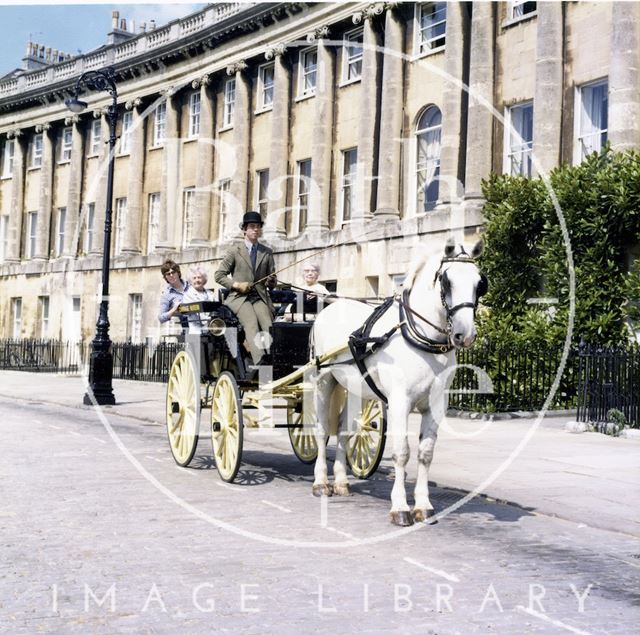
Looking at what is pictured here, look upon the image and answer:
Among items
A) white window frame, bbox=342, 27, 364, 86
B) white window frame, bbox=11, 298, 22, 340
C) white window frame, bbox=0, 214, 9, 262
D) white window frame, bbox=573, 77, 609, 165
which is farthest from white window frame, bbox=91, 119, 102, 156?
white window frame, bbox=573, 77, 609, 165

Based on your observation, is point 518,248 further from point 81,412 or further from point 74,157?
point 74,157

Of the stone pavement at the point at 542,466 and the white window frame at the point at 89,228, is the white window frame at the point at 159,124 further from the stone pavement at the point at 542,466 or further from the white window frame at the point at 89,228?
the stone pavement at the point at 542,466

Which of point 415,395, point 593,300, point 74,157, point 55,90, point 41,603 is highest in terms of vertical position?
point 55,90

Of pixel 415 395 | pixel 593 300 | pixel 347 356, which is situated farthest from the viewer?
pixel 593 300

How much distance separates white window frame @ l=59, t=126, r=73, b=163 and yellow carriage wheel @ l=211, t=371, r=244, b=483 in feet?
130

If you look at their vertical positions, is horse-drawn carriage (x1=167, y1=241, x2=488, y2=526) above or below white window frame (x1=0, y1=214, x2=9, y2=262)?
below

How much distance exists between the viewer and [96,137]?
44969mm

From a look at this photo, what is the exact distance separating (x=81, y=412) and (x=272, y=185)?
16135mm

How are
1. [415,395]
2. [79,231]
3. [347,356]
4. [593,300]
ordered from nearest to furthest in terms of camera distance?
[415,395]
[347,356]
[593,300]
[79,231]

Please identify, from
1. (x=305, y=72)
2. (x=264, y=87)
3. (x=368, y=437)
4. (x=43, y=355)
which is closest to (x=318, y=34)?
(x=305, y=72)

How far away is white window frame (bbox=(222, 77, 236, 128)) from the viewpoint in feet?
123

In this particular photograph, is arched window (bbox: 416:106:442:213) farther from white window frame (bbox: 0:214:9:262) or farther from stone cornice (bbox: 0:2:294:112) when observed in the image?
white window frame (bbox: 0:214:9:262)

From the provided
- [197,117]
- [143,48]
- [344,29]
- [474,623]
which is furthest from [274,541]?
[143,48]

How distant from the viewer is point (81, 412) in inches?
788
